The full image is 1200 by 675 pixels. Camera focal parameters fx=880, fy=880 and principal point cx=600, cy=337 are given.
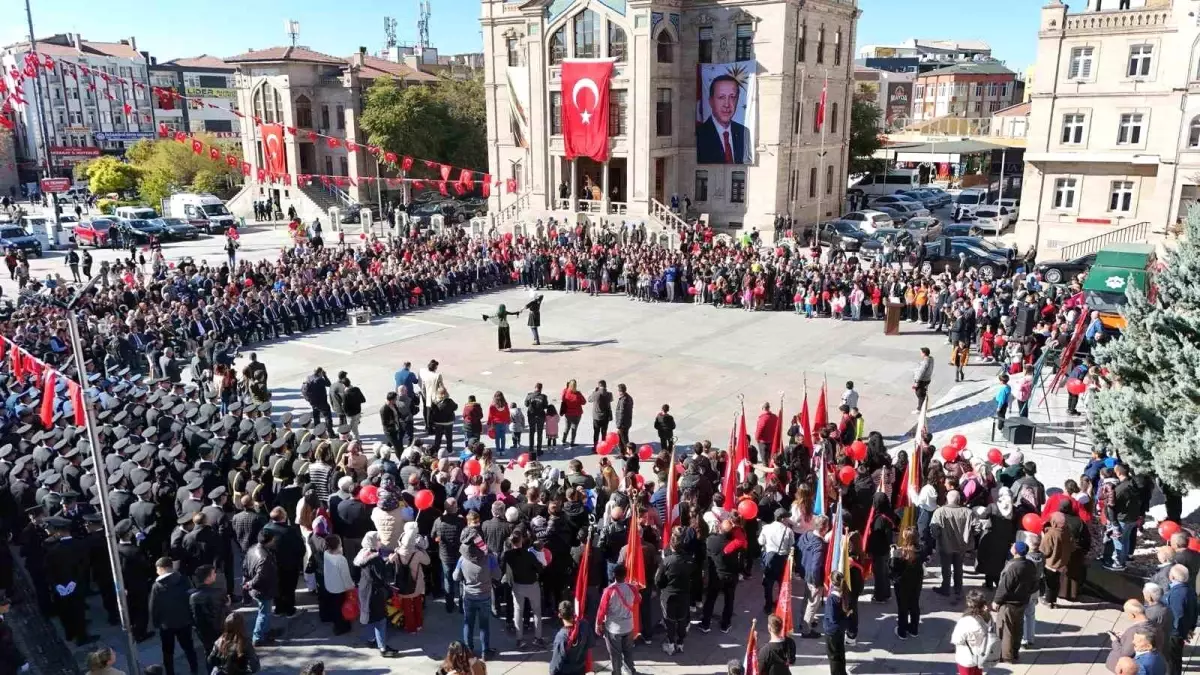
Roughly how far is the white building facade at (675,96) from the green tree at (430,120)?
10433 millimetres

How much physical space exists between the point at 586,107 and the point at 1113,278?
2564 centimetres

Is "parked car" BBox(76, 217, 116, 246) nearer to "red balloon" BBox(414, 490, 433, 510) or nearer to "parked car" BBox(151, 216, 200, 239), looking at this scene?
"parked car" BBox(151, 216, 200, 239)

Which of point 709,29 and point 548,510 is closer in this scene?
point 548,510

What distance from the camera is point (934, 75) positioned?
9325 centimetres

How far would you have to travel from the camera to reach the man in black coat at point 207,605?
855cm

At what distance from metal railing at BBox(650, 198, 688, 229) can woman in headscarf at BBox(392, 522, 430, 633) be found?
3122 centimetres

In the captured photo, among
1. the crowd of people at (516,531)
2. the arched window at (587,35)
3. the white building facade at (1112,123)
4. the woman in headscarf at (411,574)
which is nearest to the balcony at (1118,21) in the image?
the white building facade at (1112,123)

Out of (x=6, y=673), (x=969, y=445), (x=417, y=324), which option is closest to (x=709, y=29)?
(x=417, y=324)

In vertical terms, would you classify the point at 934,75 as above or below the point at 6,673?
above

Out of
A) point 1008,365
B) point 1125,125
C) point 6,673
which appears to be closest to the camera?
point 6,673

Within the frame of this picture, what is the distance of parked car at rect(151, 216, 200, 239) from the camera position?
46.4 m

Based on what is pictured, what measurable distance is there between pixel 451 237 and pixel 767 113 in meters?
15.8

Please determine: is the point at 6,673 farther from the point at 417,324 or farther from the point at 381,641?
the point at 417,324

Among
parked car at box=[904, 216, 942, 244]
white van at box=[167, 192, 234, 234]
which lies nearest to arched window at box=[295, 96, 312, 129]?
white van at box=[167, 192, 234, 234]
